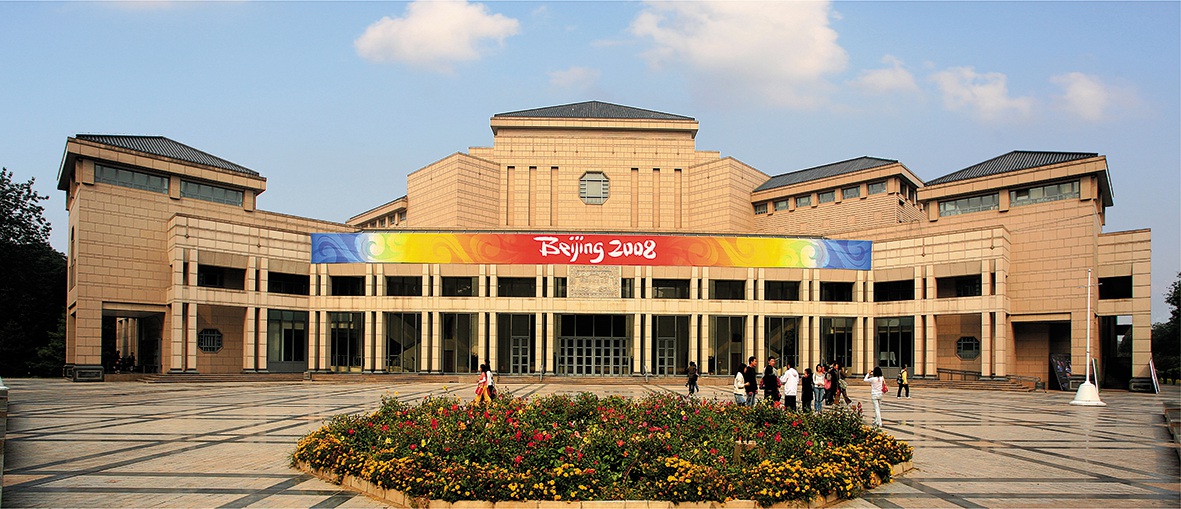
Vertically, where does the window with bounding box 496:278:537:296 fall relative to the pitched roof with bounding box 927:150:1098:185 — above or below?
below

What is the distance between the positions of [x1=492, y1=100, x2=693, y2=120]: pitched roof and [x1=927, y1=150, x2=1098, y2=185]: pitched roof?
21133 mm

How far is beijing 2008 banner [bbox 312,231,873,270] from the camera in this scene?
52.1 meters

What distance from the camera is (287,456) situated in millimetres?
14961

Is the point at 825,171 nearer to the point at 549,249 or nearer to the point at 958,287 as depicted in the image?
the point at 958,287

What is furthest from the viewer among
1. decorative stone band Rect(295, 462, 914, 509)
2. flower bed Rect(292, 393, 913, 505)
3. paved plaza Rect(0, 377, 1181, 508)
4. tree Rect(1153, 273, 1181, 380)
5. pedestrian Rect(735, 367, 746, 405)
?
tree Rect(1153, 273, 1181, 380)

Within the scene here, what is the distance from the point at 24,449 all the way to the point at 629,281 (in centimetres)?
3925

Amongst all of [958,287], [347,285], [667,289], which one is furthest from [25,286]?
[958,287]

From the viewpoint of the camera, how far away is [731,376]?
168 ft

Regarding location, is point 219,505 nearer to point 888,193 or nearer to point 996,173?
point 996,173

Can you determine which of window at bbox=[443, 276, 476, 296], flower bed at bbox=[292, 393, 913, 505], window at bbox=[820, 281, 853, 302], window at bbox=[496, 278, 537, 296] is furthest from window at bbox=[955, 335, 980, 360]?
flower bed at bbox=[292, 393, 913, 505]

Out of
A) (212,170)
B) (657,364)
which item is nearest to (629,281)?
(657,364)

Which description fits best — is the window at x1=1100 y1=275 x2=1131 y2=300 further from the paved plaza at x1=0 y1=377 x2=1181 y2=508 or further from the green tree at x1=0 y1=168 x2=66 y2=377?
the green tree at x1=0 y1=168 x2=66 y2=377

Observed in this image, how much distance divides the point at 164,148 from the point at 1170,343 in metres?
98.1

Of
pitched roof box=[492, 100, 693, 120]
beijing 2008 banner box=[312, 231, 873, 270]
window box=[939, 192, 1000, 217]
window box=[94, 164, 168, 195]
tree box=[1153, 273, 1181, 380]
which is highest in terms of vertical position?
pitched roof box=[492, 100, 693, 120]
